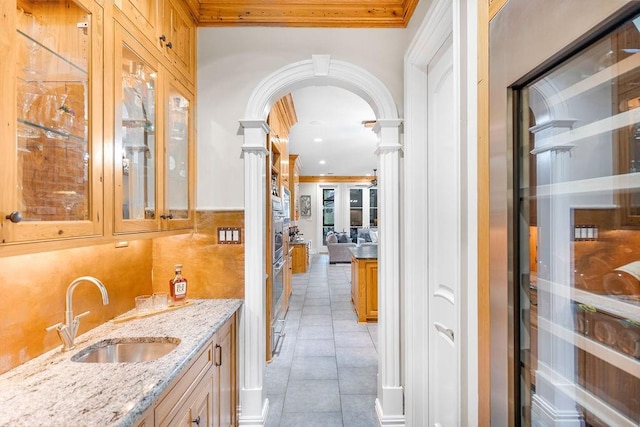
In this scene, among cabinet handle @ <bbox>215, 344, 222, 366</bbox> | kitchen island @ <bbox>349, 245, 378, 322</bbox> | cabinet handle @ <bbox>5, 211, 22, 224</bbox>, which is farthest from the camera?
kitchen island @ <bbox>349, 245, 378, 322</bbox>

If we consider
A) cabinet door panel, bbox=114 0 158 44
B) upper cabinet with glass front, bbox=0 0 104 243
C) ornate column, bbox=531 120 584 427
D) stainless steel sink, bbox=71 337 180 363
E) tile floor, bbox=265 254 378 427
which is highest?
cabinet door panel, bbox=114 0 158 44

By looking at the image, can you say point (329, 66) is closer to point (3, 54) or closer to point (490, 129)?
point (490, 129)

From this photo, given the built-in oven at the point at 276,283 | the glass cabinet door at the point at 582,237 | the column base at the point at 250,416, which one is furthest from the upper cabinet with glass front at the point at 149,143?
the glass cabinet door at the point at 582,237

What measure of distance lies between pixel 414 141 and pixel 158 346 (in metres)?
1.82

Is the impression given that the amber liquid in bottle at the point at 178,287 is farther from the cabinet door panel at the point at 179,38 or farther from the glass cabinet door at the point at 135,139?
the cabinet door panel at the point at 179,38

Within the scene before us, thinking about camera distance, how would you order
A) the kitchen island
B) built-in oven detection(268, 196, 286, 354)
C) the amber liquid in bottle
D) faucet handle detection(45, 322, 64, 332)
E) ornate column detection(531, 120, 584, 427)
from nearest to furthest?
ornate column detection(531, 120, 584, 427) < faucet handle detection(45, 322, 64, 332) < the amber liquid in bottle < built-in oven detection(268, 196, 286, 354) < the kitchen island

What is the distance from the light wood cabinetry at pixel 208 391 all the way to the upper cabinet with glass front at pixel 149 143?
2.25ft

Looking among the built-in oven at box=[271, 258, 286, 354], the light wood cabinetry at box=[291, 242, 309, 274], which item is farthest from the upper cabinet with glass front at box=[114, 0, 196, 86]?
the light wood cabinetry at box=[291, 242, 309, 274]

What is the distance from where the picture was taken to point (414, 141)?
201 cm

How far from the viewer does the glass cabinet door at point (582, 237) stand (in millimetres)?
514

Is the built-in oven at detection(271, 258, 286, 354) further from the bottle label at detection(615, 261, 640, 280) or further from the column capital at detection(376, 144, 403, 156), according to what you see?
the bottle label at detection(615, 261, 640, 280)

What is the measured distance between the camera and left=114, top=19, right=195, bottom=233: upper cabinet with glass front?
1361mm

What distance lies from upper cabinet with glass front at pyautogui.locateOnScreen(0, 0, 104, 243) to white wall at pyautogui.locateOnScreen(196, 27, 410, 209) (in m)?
0.95

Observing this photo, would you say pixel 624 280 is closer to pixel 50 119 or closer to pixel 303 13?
pixel 50 119
